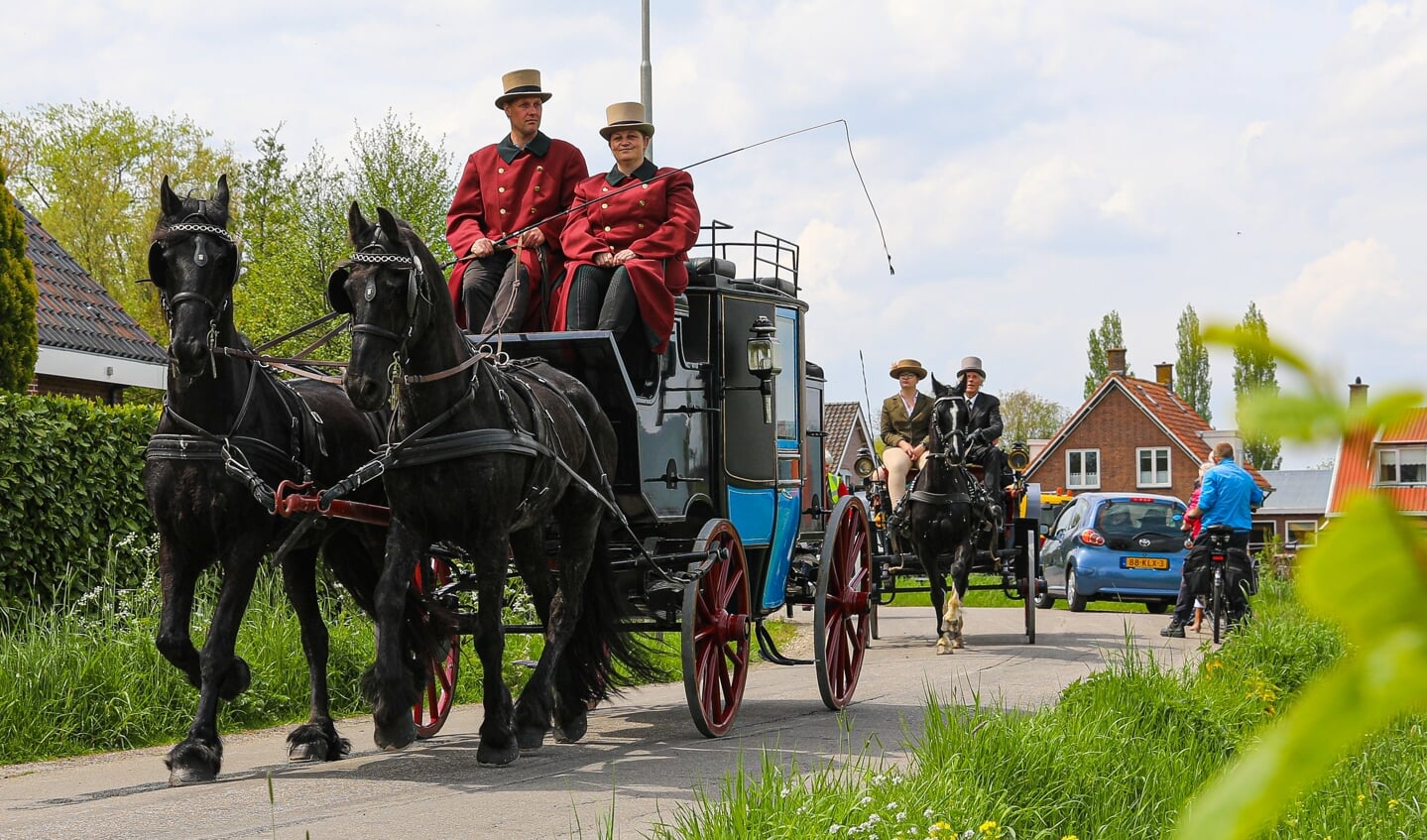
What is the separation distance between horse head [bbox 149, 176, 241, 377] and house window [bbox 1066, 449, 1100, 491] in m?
60.6

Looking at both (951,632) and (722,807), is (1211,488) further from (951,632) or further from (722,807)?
(722,807)

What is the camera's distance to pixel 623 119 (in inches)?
330

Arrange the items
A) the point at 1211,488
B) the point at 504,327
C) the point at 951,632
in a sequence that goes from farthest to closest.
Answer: the point at 1211,488 < the point at 951,632 < the point at 504,327

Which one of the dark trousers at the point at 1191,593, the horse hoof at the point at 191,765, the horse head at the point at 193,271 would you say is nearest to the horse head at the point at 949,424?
the dark trousers at the point at 1191,593

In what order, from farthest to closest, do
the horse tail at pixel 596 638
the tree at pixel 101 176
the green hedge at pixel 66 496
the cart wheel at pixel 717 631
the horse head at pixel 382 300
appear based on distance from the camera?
the tree at pixel 101 176 → the green hedge at pixel 66 496 → the horse tail at pixel 596 638 → the cart wheel at pixel 717 631 → the horse head at pixel 382 300

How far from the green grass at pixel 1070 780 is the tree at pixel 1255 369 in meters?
3.28

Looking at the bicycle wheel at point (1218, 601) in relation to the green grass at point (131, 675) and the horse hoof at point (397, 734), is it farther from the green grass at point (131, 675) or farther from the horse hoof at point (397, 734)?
the horse hoof at point (397, 734)

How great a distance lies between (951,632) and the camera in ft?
42.8

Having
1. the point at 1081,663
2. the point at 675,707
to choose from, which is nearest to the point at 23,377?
the point at 675,707

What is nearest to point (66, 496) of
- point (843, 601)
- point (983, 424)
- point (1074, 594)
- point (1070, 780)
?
point (843, 601)

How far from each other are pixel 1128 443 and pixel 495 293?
5833cm

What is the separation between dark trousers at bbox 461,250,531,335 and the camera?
792 cm

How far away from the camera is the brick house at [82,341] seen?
62.2 ft

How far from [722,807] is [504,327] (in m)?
4.16
